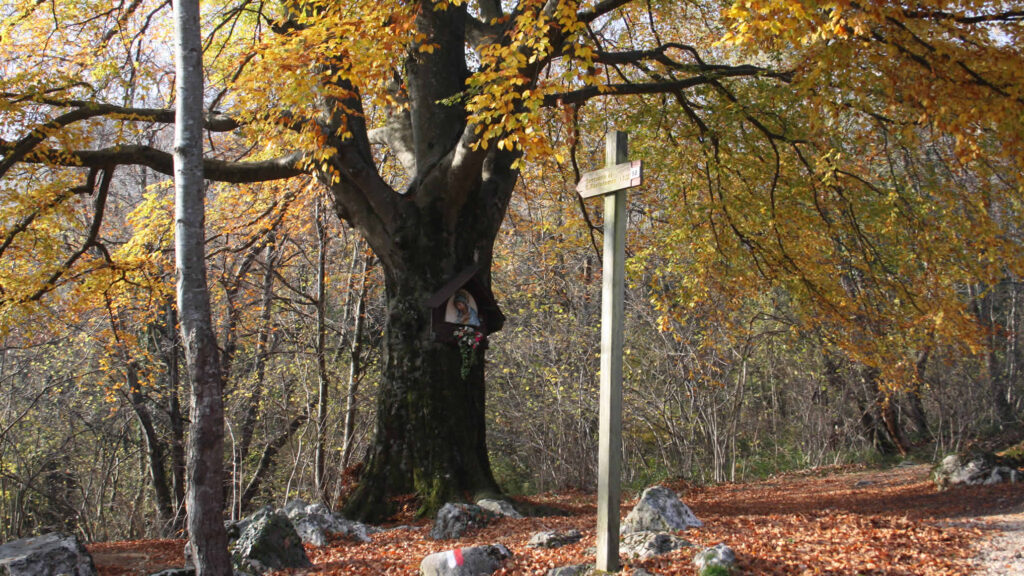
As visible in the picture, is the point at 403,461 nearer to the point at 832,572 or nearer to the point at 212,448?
the point at 212,448

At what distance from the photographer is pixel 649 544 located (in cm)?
436

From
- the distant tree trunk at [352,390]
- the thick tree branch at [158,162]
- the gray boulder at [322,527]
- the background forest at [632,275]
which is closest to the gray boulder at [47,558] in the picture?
the gray boulder at [322,527]

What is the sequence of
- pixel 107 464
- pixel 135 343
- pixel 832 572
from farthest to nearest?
pixel 107 464 → pixel 135 343 → pixel 832 572

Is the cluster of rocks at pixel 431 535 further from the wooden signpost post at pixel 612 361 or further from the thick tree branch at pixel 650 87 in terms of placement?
the thick tree branch at pixel 650 87

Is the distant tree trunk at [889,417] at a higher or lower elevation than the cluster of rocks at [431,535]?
higher

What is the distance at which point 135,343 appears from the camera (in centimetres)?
1045

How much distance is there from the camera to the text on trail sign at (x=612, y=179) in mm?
3871

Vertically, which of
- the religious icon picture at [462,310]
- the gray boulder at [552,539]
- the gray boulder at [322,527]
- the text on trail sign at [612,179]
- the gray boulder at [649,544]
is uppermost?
the text on trail sign at [612,179]

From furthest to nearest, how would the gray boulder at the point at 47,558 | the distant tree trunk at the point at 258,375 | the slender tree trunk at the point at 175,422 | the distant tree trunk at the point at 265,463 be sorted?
1. the slender tree trunk at the point at 175,422
2. the distant tree trunk at the point at 265,463
3. the distant tree trunk at the point at 258,375
4. the gray boulder at the point at 47,558

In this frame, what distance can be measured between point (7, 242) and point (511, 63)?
18.2ft

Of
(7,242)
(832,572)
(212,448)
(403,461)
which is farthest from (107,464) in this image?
(832,572)

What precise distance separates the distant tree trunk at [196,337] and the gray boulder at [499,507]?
111 inches

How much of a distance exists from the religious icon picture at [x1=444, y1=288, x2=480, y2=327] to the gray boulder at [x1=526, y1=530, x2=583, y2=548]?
8.06 ft

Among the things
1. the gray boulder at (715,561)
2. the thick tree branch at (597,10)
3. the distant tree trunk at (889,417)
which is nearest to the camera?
the gray boulder at (715,561)
